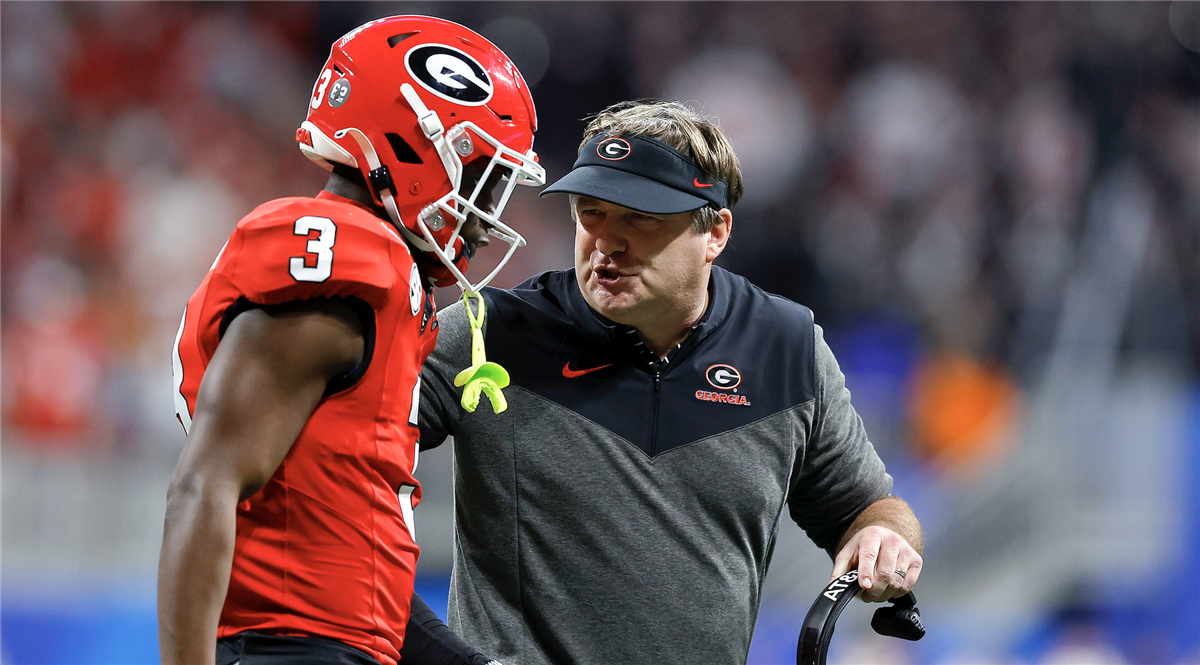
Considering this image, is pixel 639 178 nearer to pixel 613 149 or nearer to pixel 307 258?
pixel 613 149

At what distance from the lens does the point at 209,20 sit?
7.91 metres

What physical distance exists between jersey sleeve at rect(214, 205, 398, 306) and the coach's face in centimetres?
90

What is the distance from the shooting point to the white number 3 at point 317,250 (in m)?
1.47

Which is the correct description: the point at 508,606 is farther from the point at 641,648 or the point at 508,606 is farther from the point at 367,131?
the point at 367,131

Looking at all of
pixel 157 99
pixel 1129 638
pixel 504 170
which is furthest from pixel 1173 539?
pixel 157 99

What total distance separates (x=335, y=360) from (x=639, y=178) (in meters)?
1.06

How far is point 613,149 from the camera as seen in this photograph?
2449 millimetres

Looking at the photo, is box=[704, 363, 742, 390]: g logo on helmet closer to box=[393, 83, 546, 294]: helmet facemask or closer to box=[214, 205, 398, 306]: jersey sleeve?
box=[393, 83, 546, 294]: helmet facemask

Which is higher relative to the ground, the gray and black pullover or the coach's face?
the coach's face

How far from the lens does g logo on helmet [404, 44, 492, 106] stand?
1.78m

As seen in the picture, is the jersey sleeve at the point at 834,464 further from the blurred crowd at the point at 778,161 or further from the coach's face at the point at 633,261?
the blurred crowd at the point at 778,161

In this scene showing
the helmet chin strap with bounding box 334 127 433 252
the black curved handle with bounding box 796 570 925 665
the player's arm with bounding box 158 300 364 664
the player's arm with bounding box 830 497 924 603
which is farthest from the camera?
the player's arm with bounding box 830 497 924 603

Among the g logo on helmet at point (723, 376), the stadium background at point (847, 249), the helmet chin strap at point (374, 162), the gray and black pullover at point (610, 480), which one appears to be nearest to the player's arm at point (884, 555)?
the gray and black pullover at point (610, 480)

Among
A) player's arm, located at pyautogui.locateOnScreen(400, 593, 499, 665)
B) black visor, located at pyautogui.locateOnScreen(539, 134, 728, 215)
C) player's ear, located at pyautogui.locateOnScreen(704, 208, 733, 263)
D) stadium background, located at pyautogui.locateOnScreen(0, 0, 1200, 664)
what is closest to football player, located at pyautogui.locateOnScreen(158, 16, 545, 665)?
player's arm, located at pyautogui.locateOnScreen(400, 593, 499, 665)
